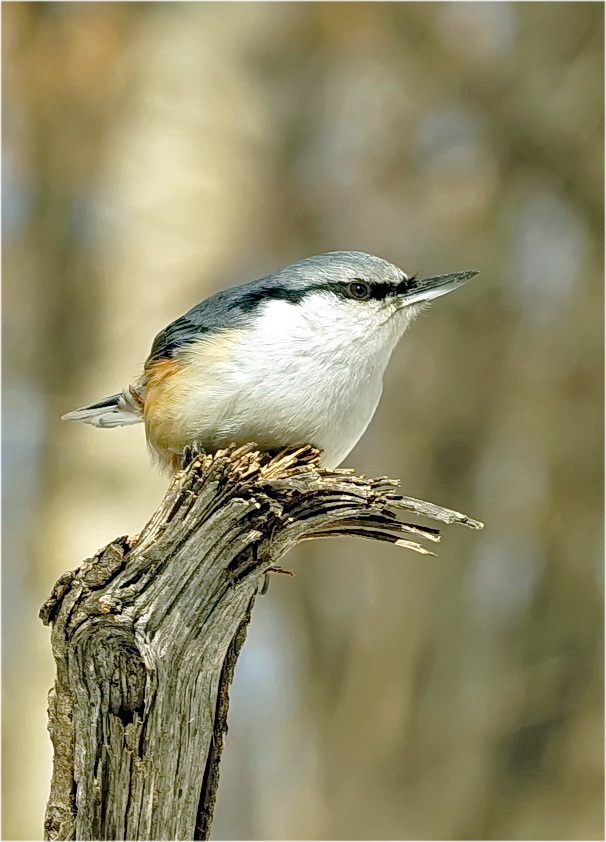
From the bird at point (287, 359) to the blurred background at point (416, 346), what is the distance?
2.74 m

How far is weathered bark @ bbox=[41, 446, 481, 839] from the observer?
1.67m

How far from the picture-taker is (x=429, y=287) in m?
2.12

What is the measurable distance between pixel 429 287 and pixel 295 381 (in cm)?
38

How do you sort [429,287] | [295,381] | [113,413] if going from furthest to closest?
[113,413] < [429,287] < [295,381]

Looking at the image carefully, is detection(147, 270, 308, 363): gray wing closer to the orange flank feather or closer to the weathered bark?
the orange flank feather

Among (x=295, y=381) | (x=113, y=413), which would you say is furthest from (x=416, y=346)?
(x=295, y=381)

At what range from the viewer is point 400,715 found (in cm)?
571

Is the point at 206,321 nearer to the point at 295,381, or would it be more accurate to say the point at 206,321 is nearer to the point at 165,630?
the point at 295,381

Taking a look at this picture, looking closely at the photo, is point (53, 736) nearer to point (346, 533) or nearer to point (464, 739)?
point (346, 533)

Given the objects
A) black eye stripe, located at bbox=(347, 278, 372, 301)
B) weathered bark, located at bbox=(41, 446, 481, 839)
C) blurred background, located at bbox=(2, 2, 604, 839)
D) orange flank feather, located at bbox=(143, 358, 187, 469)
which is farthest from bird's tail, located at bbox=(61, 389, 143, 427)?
blurred background, located at bbox=(2, 2, 604, 839)

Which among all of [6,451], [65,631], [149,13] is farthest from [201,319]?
[149,13]

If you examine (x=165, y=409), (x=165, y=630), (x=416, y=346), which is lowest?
(x=165, y=630)

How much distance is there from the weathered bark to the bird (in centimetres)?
24

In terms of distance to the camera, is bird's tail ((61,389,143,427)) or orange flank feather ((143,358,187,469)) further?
bird's tail ((61,389,143,427))
